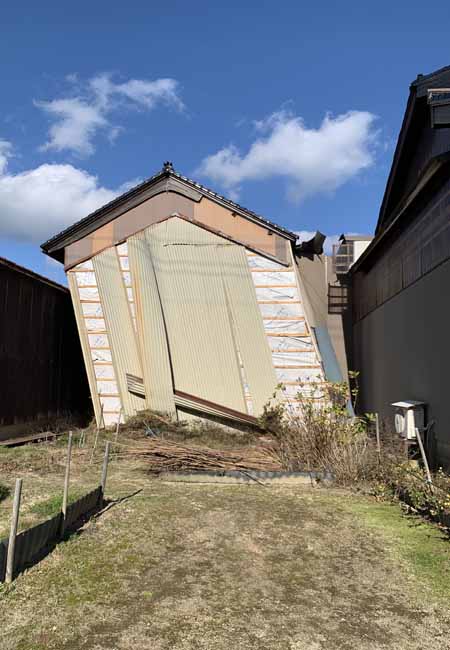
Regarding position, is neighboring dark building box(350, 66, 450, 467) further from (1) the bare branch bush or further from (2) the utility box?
(1) the bare branch bush

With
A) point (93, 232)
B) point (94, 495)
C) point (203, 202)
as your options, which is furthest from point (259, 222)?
point (94, 495)

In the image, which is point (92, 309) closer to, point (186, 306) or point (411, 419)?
point (186, 306)

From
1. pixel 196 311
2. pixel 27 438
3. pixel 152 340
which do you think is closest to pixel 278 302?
pixel 196 311

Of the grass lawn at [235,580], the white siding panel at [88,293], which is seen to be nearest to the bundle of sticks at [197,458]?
the grass lawn at [235,580]

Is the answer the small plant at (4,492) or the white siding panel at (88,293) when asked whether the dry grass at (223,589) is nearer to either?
the small plant at (4,492)

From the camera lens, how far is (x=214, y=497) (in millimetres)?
7520

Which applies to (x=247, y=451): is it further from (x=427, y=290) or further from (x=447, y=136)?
(x=447, y=136)

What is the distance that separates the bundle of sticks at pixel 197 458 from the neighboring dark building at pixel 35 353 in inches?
164

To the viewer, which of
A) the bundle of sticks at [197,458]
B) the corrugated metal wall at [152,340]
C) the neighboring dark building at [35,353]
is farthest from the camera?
the corrugated metal wall at [152,340]

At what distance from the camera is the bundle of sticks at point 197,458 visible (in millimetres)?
8836

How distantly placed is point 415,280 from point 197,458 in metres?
5.86

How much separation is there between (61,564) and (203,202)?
420 inches

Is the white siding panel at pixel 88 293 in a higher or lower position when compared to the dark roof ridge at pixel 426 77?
lower

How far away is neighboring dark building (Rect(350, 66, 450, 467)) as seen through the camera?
30.1 ft
